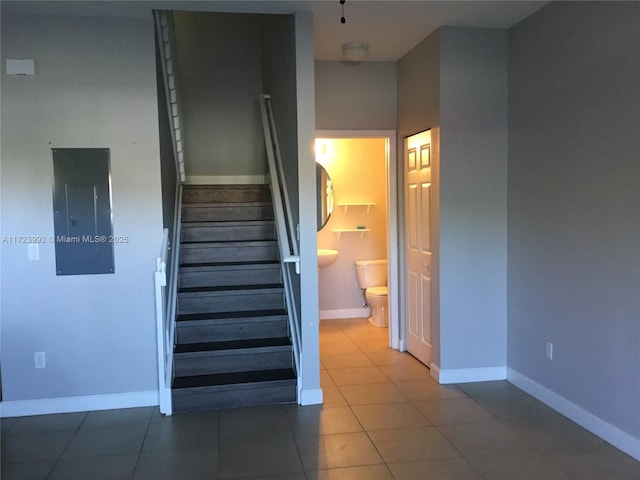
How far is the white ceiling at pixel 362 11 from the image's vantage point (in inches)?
129

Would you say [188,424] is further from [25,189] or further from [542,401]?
[542,401]

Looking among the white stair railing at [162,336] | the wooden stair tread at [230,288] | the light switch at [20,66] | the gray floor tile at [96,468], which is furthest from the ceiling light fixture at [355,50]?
the gray floor tile at [96,468]

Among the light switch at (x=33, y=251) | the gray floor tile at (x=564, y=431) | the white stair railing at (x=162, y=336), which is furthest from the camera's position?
the light switch at (x=33, y=251)

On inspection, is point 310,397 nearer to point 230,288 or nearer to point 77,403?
point 230,288

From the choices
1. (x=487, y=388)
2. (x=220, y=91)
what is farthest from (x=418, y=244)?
(x=220, y=91)

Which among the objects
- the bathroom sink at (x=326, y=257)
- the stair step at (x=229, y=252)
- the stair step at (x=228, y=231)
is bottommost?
the bathroom sink at (x=326, y=257)

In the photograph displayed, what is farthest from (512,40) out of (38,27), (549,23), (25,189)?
(25,189)

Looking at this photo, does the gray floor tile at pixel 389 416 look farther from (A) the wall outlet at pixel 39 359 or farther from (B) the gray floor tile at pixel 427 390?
(A) the wall outlet at pixel 39 359

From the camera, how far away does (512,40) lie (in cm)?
386

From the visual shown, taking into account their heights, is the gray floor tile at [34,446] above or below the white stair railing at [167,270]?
below

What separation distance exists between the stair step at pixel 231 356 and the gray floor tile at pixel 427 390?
0.88 meters

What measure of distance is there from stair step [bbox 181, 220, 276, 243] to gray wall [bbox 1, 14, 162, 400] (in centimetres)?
93

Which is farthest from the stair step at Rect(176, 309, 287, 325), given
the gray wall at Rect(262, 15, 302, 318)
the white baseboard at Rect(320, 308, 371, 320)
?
the white baseboard at Rect(320, 308, 371, 320)

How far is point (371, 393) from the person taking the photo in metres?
3.84
